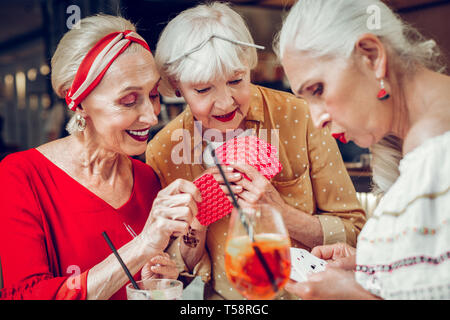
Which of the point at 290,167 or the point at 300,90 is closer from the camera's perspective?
the point at 300,90

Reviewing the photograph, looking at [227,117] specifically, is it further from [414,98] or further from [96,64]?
[414,98]

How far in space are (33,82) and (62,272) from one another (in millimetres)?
7413

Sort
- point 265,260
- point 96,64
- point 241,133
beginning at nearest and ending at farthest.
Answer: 1. point 265,260
2. point 96,64
3. point 241,133

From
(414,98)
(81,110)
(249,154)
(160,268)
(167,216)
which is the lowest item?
(160,268)

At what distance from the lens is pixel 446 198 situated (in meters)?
0.93

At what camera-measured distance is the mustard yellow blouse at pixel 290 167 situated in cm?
178

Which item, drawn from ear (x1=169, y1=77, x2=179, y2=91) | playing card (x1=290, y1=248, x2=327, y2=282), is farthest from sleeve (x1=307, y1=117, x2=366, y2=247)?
ear (x1=169, y1=77, x2=179, y2=91)

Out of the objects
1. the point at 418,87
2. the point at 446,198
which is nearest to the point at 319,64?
the point at 418,87

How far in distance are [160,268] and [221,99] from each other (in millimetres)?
621

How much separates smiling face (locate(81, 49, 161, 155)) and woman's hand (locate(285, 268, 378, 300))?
0.73m

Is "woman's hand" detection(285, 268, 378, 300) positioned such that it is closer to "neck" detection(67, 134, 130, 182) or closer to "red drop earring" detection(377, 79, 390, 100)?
"red drop earring" detection(377, 79, 390, 100)

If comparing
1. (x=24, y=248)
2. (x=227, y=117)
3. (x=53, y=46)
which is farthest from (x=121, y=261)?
(x=53, y=46)

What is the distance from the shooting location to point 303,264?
132 cm
